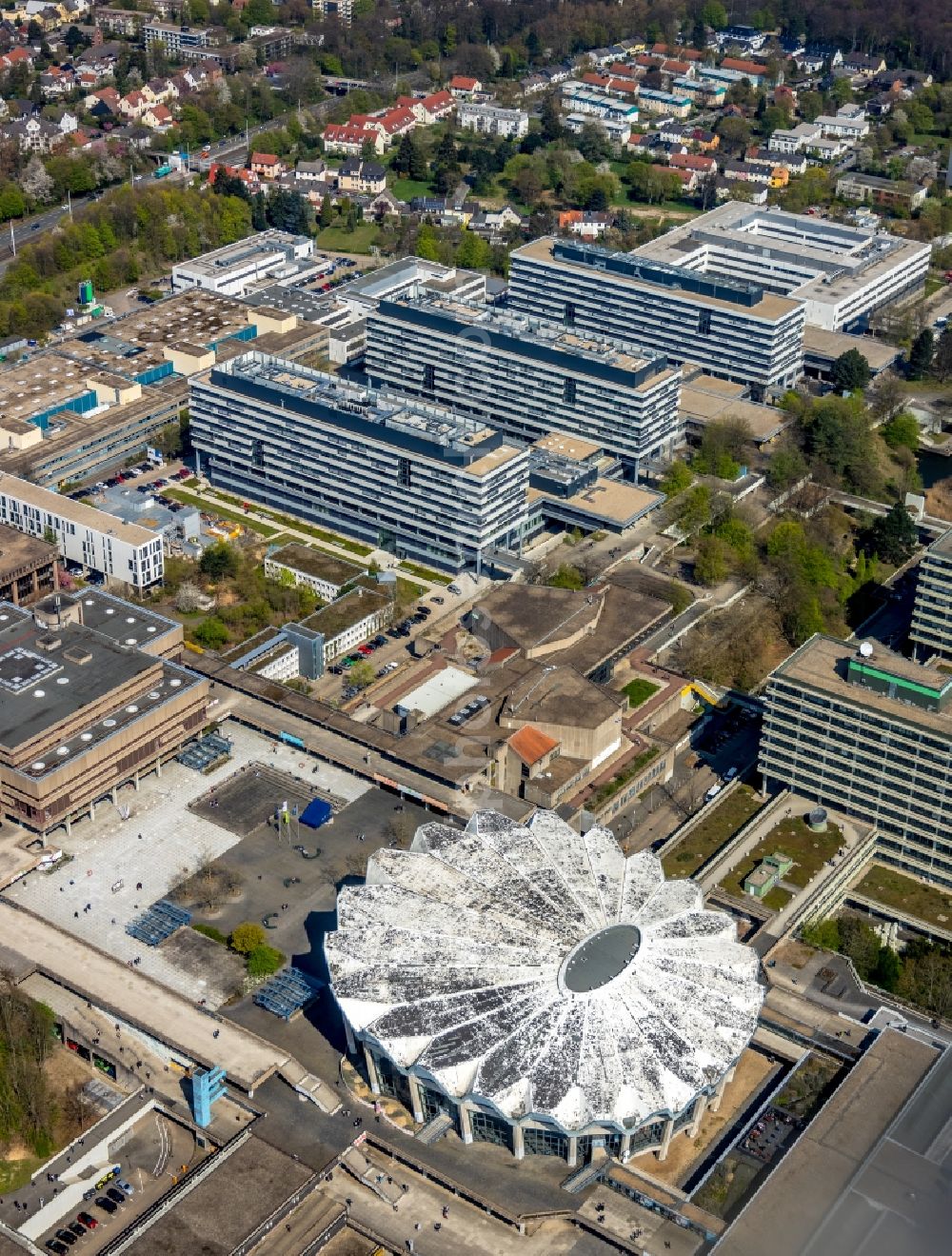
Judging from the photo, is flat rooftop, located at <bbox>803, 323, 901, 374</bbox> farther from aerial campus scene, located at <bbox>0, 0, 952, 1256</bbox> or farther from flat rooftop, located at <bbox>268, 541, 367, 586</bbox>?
flat rooftop, located at <bbox>268, 541, 367, 586</bbox>

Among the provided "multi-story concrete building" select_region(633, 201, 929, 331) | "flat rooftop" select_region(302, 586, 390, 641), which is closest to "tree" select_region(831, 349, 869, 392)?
"multi-story concrete building" select_region(633, 201, 929, 331)

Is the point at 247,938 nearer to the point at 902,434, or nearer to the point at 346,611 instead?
the point at 346,611

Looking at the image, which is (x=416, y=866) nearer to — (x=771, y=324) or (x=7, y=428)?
(x=7, y=428)

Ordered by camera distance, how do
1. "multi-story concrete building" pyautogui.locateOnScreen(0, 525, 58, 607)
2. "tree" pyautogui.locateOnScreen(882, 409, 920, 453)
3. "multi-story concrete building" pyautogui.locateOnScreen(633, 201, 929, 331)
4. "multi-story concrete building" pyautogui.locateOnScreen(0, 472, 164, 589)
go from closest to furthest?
1. "multi-story concrete building" pyautogui.locateOnScreen(0, 525, 58, 607)
2. "multi-story concrete building" pyautogui.locateOnScreen(0, 472, 164, 589)
3. "tree" pyautogui.locateOnScreen(882, 409, 920, 453)
4. "multi-story concrete building" pyautogui.locateOnScreen(633, 201, 929, 331)

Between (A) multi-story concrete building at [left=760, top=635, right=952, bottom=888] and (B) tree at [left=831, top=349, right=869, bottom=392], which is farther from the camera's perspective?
(B) tree at [left=831, top=349, right=869, bottom=392]

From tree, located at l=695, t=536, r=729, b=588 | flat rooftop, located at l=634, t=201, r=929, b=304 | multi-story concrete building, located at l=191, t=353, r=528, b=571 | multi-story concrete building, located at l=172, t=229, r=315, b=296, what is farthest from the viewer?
flat rooftop, located at l=634, t=201, r=929, b=304

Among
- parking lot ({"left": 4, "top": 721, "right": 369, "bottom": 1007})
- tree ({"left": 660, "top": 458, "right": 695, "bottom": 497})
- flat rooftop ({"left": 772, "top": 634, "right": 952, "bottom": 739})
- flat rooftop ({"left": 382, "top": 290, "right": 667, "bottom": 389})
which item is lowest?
tree ({"left": 660, "top": 458, "right": 695, "bottom": 497})

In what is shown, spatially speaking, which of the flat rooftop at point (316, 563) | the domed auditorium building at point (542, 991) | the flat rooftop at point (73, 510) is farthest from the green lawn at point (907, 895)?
the flat rooftop at point (73, 510)
